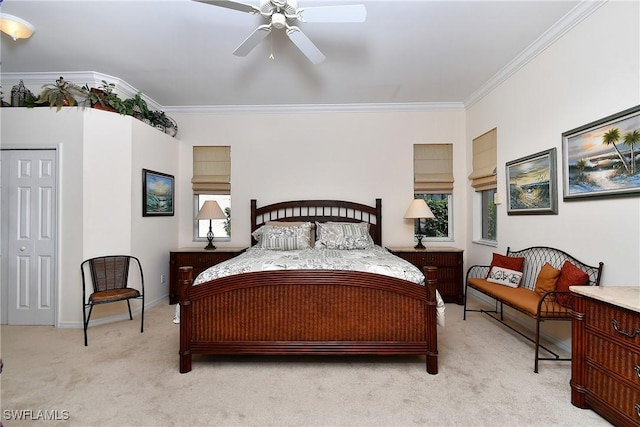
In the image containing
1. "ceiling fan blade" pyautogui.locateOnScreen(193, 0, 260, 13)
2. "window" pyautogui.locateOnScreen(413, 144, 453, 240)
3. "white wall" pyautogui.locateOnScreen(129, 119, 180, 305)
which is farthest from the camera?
"window" pyautogui.locateOnScreen(413, 144, 453, 240)

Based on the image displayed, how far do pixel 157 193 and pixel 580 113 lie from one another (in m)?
5.00

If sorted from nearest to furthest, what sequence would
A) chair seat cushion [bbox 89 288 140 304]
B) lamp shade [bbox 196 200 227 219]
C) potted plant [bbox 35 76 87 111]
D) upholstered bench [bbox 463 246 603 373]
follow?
upholstered bench [bbox 463 246 603 373] → chair seat cushion [bbox 89 288 140 304] → potted plant [bbox 35 76 87 111] → lamp shade [bbox 196 200 227 219]

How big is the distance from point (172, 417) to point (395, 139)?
4.44m

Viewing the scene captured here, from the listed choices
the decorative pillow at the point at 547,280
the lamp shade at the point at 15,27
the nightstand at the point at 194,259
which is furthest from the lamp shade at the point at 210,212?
the decorative pillow at the point at 547,280

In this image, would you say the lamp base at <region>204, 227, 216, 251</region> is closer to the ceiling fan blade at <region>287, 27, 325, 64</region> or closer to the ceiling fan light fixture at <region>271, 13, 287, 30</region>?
the ceiling fan blade at <region>287, 27, 325, 64</region>

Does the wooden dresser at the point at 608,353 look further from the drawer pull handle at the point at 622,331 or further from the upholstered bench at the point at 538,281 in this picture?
the upholstered bench at the point at 538,281

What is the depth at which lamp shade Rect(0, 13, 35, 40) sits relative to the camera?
2.72 m

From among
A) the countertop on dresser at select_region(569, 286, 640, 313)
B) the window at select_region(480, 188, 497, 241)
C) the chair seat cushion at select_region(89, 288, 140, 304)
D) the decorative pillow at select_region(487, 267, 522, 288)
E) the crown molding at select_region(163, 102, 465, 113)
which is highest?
the crown molding at select_region(163, 102, 465, 113)

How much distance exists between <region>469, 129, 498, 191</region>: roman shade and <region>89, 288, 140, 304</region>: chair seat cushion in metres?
4.65

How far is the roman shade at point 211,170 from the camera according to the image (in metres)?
4.96

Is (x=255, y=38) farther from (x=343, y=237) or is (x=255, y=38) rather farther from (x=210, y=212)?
(x=210, y=212)

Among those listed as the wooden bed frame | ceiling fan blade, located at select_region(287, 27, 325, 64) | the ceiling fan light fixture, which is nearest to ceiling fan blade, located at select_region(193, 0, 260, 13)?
the ceiling fan light fixture

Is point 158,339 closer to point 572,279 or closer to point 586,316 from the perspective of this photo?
point 586,316

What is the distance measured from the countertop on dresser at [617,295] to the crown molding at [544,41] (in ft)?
7.42
